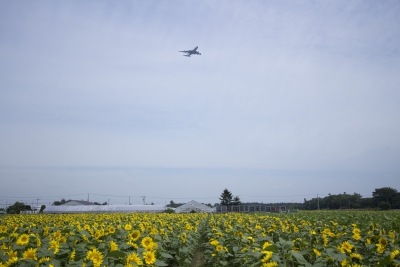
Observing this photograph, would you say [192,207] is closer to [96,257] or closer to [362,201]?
[362,201]

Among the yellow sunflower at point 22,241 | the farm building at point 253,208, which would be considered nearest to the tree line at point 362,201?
the farm building at point 253,208

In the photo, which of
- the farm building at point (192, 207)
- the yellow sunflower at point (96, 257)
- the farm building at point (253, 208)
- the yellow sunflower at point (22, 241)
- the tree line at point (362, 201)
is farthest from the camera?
the tree line at point (362, 201)

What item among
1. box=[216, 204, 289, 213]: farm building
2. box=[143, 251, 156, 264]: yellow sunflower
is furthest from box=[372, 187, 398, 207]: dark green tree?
box=[143, 251, 156, 264]: yellow sunflower

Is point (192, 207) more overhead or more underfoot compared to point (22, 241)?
more underfoot

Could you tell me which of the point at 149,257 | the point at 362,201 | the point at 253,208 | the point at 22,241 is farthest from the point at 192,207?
the point at 149,257

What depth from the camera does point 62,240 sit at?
13.8 feet

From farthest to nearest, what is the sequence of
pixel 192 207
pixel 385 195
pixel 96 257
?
1. pixel 385 195
2. pixel 192 207
3. pixel 96 257

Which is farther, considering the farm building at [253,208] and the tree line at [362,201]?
the tree line at [362,201]

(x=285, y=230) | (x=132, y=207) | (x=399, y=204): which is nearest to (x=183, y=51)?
(x=132, y=207)

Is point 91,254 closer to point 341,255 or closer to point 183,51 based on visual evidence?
point 341,255

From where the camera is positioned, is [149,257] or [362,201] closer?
[149,257]

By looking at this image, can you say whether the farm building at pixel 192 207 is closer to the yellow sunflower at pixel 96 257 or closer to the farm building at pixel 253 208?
the farm building at pixel 253 208

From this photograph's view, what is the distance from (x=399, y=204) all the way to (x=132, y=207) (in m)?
49.1

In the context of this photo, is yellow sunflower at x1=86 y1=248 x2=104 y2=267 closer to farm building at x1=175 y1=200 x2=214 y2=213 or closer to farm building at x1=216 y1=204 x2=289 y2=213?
farm building at x1=216 y1=204 x2=289 y2=213
